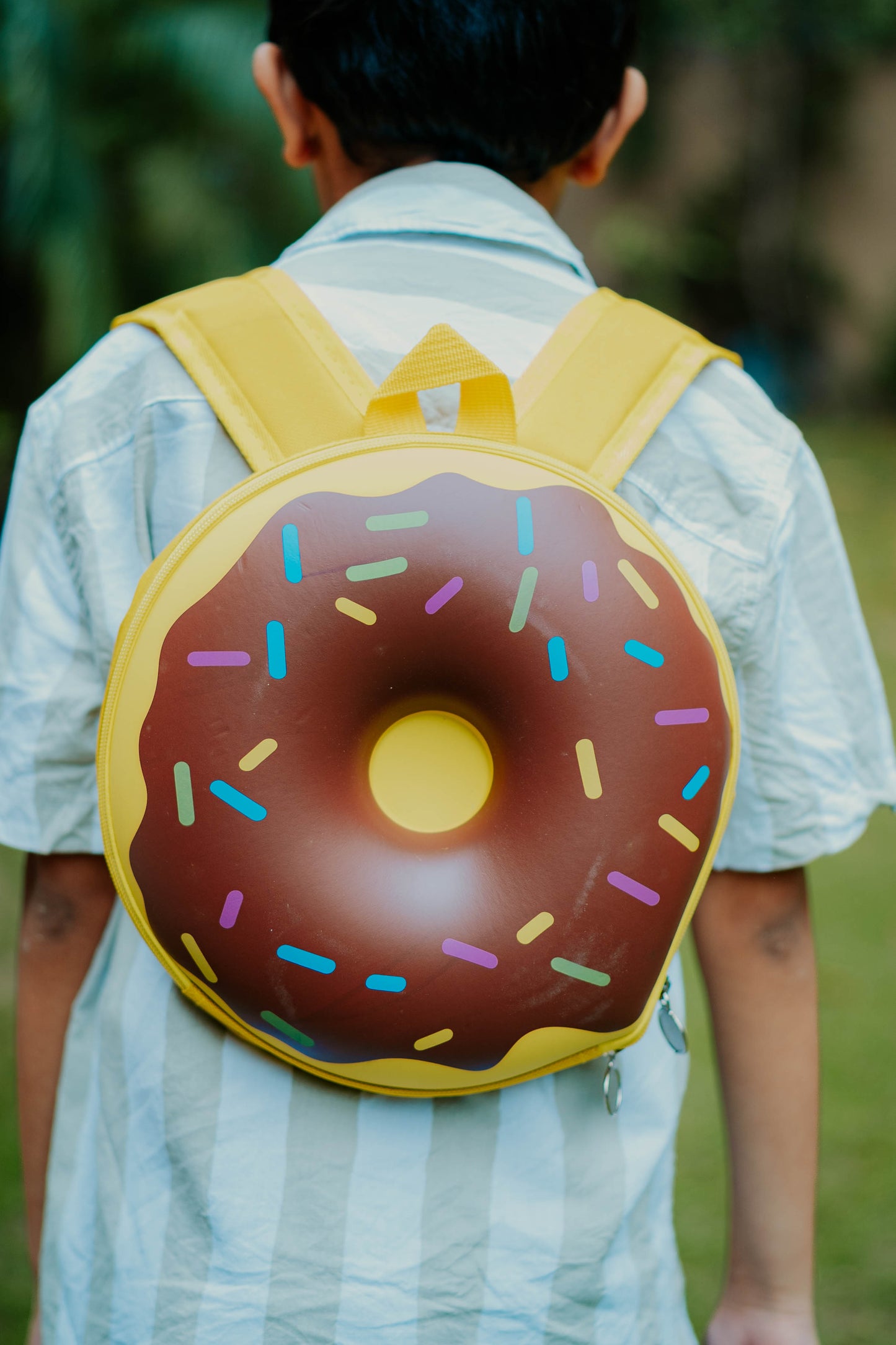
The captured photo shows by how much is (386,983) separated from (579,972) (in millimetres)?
128

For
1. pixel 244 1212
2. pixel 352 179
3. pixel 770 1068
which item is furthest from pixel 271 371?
pixel 770 1068

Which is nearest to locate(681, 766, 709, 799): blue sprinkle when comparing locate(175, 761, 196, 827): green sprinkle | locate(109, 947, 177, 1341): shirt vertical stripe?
locate(175, 761, 196, 827): green sprinkle

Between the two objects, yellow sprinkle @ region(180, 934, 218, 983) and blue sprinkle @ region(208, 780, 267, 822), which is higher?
blue sprinkle @ region(208, 780, 267, 822)

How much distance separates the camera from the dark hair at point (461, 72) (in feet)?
3.36

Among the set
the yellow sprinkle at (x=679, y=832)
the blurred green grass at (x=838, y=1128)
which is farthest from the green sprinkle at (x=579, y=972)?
the blurred green grass at (x=838, y=1128)

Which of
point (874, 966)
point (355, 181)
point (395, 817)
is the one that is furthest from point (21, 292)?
point (395, 817)

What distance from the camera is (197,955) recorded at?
856mm

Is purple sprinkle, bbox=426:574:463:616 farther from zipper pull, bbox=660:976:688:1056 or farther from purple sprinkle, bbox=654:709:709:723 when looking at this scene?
zipper pull, bbox=660:976:688:1056

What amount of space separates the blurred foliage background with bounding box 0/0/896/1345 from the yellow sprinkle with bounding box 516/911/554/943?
189cm

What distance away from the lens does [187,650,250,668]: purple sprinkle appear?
2.67 ft

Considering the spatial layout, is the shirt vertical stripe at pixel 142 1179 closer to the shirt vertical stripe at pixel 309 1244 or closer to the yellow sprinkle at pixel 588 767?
the shirt vertical stripe at pixel 309 1244

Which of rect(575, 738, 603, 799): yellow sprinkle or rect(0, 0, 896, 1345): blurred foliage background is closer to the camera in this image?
rect(575, 738, 603, 799): yellow sprinkle

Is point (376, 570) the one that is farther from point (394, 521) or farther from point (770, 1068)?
point (770, 1068)

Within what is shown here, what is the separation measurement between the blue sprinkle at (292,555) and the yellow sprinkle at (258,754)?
0.34 feet
